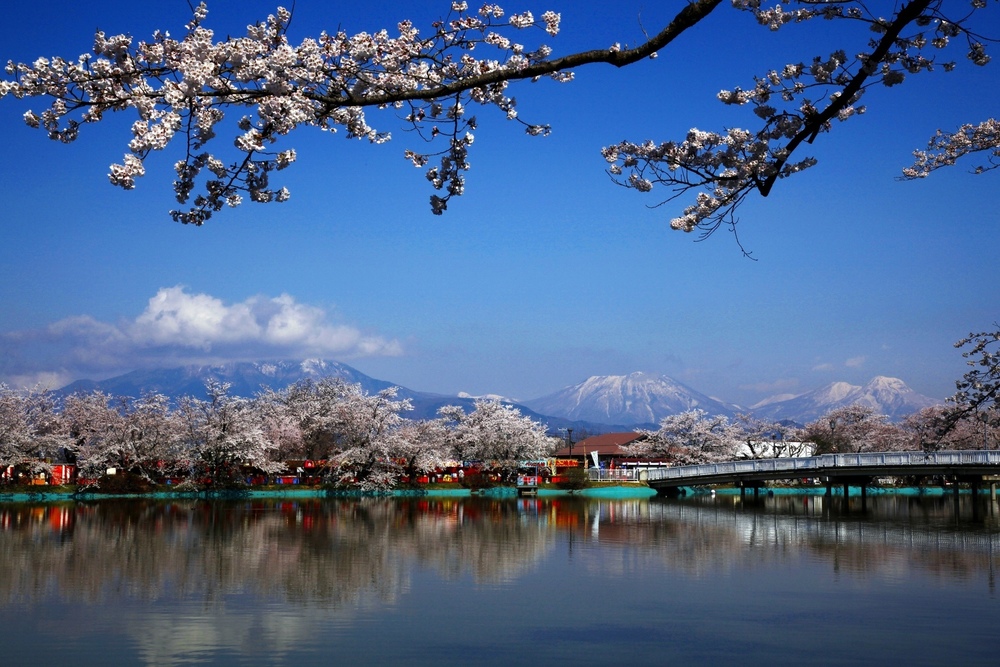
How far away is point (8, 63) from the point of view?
578cm

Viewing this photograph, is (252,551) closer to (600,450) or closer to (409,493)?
(409,493)

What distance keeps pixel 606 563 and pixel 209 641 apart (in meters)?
9.54

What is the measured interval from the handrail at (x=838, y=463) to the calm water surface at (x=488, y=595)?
13.1 metres

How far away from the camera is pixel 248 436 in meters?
44.6

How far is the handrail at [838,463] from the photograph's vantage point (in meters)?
38.6

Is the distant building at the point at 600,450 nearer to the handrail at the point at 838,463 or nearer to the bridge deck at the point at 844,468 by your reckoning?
the bridge deck at the point at 844,468

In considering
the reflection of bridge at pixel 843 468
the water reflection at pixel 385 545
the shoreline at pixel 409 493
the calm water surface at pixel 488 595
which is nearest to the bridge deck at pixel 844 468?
the reflection of bridge at pixel 843 468

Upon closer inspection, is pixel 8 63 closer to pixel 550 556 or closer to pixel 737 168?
pixel 737 168

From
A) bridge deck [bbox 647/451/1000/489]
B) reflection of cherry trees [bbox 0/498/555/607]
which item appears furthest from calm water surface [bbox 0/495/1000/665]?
bridge deck [bbox 647/451/1000/489]

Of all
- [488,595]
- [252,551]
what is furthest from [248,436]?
[488,595]

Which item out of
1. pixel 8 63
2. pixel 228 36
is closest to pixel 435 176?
pixel 228 36

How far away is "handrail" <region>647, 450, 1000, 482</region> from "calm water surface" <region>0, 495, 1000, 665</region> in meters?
13.1

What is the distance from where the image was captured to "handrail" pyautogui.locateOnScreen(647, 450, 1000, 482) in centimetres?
3856

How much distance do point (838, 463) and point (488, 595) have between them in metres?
33.8
